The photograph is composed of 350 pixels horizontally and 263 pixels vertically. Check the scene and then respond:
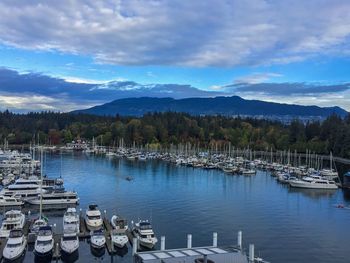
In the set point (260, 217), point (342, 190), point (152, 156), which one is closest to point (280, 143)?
point (152, 156)

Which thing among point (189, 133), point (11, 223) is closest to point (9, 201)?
point (11, 223)

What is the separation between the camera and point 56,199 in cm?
3647

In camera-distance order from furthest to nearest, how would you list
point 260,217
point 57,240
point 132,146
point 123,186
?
point 132,146
point 123,186
point 260,217
point 57,240

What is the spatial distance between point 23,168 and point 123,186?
18.5 metres

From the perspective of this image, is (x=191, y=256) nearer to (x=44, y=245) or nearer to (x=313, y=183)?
(x=44, y=245)

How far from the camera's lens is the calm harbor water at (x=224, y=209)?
2605 cm

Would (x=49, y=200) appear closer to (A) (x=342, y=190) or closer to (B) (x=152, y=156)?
(A) (x=342, y=190)

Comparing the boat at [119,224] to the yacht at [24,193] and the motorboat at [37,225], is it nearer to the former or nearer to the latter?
the motorboat at [37,225]

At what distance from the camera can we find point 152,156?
85625mm

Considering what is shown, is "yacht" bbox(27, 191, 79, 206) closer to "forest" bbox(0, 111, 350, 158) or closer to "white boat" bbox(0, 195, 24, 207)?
"white boat" bbox(0, 195, 24, 207)

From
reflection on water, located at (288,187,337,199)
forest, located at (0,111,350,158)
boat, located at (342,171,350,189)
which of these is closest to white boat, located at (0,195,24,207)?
reflection on water, located at (288,187,337,199)

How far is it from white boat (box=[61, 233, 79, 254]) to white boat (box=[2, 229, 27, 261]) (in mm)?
1944

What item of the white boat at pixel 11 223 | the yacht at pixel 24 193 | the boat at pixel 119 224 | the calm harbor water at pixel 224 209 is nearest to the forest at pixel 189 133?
the calm harbor water at pixel 224 209

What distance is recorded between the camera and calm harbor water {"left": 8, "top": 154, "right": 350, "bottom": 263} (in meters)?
26.1
